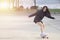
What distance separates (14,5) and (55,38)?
32.4 m

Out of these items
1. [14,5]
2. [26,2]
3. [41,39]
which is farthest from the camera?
[26,2]

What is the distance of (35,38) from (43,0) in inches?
1446

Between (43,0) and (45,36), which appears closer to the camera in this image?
(45,36)

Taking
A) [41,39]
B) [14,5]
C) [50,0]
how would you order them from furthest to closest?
[50,0] < [14,5] < [41,39]

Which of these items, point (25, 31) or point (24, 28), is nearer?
point (25, 31)

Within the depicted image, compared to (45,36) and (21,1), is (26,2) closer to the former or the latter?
(21,1)

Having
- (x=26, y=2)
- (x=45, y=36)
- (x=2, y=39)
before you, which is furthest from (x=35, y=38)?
(x=26, y=2)

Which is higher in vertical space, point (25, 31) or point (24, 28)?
point (25, 31)

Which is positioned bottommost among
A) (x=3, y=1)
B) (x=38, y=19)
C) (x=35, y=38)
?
(x=3, y=1)

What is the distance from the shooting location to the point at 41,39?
40.5 feet

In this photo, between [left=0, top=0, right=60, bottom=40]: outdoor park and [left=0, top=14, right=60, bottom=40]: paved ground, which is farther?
[left=0, top=0, right=60, bottom=40]: outdoor park

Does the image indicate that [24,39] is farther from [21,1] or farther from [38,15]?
[21,1]

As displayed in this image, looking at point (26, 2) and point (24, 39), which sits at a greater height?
point (24, 39)

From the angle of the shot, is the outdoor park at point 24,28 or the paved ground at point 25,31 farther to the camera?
the outdoor park at point 24,28
